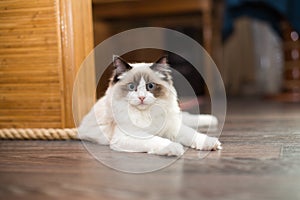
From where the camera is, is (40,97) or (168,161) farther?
(40,97)

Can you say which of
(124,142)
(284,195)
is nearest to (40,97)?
(124,142)

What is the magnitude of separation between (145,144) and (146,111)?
0.31 ft

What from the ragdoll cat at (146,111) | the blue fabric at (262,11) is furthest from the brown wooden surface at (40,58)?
the blue fabric at (262,11)

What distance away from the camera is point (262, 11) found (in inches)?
107

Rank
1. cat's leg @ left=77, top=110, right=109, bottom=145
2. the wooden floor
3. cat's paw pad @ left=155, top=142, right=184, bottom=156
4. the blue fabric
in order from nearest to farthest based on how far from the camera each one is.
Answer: the wooden floor → cat's paw pad @ left=155, top=142, right=184, bottom=156 → cat's leg @ left=77, top=110, right=109, bottom=145 → the blue fabric

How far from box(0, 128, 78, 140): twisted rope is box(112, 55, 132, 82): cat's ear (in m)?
0.34

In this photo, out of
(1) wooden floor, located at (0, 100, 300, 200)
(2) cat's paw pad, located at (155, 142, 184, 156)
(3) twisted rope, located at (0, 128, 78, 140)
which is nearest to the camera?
(1) wooden floor, located at (0, 100, 300, 200)

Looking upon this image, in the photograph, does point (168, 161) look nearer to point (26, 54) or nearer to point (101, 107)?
point (101, 107)

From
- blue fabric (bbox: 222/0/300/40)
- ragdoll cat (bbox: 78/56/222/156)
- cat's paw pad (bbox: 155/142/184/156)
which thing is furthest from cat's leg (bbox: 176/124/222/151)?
blue fabric (bbox: 222/0/300/40)

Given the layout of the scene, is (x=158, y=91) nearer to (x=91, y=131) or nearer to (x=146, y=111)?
(x=146, y=111)

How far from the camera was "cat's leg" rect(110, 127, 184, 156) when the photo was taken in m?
0.99

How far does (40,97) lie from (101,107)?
10.1 inches

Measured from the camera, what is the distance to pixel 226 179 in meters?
0.76

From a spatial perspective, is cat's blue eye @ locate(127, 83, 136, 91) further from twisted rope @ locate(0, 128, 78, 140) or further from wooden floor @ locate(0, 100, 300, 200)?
twisted rope @ locate(0, 128, 78, 140)
